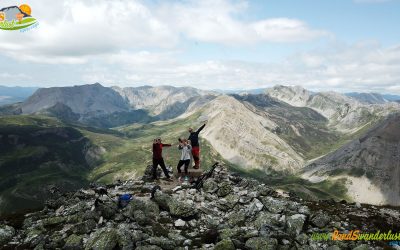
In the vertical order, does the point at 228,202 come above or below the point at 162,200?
below

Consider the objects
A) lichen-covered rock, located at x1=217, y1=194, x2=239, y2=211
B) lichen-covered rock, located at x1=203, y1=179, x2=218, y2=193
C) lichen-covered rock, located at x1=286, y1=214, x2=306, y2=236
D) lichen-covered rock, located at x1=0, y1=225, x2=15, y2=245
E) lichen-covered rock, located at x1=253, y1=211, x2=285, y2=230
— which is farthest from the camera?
lichen-covered rock, located at x1=203, y1=179, x2=218, y2=193

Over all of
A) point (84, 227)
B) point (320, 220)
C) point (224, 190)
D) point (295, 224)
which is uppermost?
point (224, 190)

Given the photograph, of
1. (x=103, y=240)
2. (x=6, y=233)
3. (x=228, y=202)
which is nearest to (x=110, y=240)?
(x=103, y=240)

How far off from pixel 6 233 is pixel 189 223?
13.2 meters

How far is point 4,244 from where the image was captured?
23.6 meters

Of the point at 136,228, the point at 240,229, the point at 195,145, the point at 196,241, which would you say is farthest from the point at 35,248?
the point at 195,145

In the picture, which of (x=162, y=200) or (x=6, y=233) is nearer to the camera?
(x=6, y=233)

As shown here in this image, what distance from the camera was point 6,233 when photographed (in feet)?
80.8

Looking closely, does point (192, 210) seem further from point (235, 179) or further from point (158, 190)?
point (235, 179)

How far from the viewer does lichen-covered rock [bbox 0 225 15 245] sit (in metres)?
24.0

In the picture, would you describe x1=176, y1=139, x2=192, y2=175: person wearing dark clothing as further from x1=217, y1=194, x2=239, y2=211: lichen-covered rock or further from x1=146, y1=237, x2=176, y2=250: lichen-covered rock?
x1=146, y1=237, x2=176, y2=250: lichen-covered rock

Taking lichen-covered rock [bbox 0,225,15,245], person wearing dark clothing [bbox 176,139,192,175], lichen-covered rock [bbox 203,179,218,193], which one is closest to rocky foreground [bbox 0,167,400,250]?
lichen-covered rock [bbox 0,225,15,245]

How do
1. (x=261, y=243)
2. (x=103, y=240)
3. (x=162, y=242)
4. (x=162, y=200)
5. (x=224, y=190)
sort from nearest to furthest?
(x=103, y=240) < (x=261, y=243) < (x=162, y=242) < (x=162, y=200) < (x=224, y=190)

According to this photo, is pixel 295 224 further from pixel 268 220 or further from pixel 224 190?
pixel 224 190
